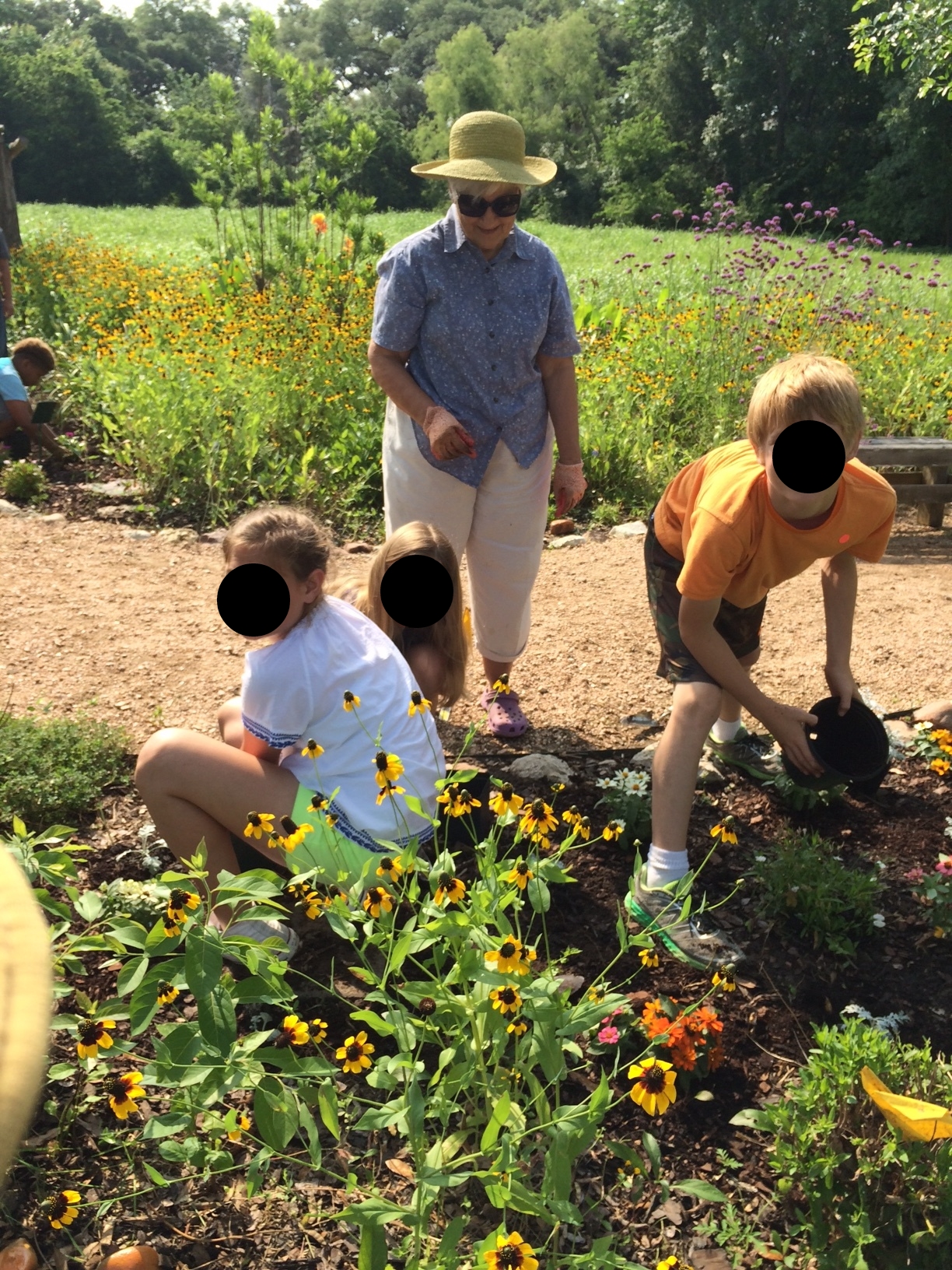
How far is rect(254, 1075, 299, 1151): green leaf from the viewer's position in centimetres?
145

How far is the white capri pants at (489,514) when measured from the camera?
10.3 feet

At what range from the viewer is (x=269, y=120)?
876cm

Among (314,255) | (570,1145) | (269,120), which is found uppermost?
(269,120)

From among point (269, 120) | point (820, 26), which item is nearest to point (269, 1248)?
point (269, 120)

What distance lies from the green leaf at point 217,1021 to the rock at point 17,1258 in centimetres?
55

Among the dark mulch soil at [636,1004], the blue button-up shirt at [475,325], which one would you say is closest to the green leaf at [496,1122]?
the dark mulch soil at [636,1004]

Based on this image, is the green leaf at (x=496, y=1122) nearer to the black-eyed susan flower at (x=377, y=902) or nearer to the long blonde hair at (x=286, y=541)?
the black-eyed susan flower at (x=377, y=902)

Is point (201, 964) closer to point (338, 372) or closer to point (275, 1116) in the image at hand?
point (275, 1116)

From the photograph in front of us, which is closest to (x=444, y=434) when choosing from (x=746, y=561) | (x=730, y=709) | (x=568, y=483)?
(x=568, y=483)

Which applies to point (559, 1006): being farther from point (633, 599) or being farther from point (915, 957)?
point (633, 599)

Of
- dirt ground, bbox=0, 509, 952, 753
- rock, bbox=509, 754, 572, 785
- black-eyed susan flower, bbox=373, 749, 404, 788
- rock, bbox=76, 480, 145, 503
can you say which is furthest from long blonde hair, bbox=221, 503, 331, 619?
rock, bbox=76, 480, 145, 503

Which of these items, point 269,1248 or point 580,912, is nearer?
point 269,1248

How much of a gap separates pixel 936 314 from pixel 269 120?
19.8ft

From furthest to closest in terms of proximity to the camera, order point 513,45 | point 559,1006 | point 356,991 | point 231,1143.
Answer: point 513,45, point 356,991, point 231,1143, point 559,1006
